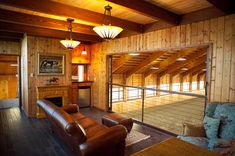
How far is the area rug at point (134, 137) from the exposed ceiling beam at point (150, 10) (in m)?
2.52

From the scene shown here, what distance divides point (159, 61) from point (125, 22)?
447 centimetres

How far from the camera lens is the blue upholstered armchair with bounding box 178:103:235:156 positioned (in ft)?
7.00

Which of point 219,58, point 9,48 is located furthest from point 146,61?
point 9,48

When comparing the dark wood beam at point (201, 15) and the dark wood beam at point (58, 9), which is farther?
the dark wood beam at point (201, 15)

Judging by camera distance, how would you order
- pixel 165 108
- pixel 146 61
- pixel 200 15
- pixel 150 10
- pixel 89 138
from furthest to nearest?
pixel 165 108 < pixel 146 61 < pixel 200 15 < pixel 150 10 < pixel 89 138

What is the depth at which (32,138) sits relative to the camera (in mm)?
3344

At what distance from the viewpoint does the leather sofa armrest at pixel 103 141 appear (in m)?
1.81

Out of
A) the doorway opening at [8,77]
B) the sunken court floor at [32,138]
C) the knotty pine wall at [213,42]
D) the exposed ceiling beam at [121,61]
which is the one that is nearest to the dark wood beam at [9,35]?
the sunken court floor at [32,138]

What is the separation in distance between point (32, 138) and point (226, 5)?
14.7ft

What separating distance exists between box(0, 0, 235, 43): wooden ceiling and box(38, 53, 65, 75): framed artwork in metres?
1.05

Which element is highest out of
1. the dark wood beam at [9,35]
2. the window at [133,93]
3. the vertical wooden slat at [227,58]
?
the dark wood beam at [9,35]

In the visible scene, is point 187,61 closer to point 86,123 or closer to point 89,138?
point 86,123

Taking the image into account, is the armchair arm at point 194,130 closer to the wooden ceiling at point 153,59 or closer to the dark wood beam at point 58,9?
the dark wood beam at point 58,9

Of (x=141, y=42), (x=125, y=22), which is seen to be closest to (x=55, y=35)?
(x=125, y=22)
